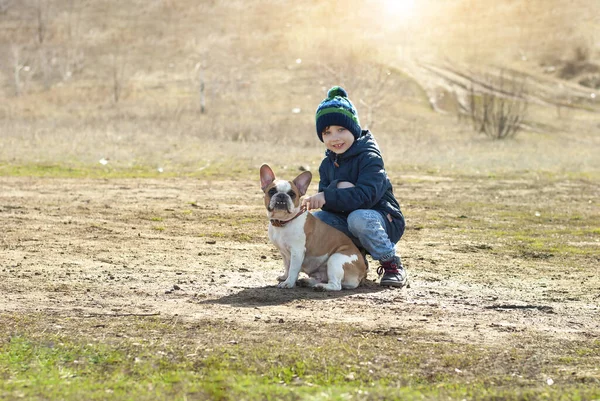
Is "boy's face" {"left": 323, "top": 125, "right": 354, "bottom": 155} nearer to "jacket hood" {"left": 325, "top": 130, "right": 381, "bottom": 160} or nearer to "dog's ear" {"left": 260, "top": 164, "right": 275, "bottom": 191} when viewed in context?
"jacket hood" {"left": 325, "top": 130, "right": 381, "bottom": 160}

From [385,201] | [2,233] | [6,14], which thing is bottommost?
[2,233]

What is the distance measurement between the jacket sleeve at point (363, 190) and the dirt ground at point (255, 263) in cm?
79

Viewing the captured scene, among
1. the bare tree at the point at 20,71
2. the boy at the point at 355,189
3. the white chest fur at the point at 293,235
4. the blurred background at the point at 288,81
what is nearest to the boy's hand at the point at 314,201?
the boy at the point at 355,189

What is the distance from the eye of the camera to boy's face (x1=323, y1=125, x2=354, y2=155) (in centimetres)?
754

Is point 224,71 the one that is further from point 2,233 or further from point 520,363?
point 520,363

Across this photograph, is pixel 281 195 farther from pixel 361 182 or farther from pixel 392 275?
pixel 392 275

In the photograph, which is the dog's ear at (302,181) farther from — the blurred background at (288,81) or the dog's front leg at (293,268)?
the blurred background at (288,81)

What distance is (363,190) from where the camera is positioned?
7.44 m

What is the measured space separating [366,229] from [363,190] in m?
0.37

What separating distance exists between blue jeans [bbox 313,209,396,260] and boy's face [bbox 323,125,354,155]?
24.0 inches

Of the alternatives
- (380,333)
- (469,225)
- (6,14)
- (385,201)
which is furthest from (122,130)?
(6,14)

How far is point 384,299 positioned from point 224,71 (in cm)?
6936

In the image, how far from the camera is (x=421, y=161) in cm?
2450

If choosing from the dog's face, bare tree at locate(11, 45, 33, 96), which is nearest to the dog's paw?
the dog's face
